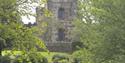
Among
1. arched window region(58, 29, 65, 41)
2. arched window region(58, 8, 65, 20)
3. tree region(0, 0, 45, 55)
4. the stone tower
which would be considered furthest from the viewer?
arched window region(58, 8, 65, 20)

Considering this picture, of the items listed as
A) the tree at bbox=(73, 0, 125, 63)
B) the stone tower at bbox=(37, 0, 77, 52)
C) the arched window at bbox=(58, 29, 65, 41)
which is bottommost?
the arched window at bbox=(58, 29, 65, 41)

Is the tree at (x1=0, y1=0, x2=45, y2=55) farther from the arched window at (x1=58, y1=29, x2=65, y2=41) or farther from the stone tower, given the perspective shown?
the arched window at (x1=58, y1=29, x2=65, y2=41)

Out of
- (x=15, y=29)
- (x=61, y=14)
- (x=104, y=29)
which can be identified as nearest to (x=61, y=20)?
(x=61, y=14)

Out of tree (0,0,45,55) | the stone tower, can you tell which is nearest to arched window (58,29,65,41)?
the stone tower

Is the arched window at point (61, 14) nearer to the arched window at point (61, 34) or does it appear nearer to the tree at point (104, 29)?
the arched window at point (61, 34)

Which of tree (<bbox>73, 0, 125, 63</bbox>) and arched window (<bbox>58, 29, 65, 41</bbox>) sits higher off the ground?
tree (<bbox>73, 0, 125, 63</bbox>)

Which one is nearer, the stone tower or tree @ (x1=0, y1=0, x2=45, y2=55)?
tree @ (x1=0, y1=0, x2=45, y2=55)

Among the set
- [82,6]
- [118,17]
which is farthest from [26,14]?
[82,6]

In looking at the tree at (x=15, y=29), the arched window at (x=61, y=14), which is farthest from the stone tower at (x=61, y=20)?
the tree at (x=15, y=29)

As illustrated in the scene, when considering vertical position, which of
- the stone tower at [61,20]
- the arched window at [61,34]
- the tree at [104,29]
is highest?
the tree at [104,29]

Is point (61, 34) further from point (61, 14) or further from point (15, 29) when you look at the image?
point (15, 29)

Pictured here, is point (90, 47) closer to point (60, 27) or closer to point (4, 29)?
point (4, 29)

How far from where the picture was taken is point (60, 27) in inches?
2312

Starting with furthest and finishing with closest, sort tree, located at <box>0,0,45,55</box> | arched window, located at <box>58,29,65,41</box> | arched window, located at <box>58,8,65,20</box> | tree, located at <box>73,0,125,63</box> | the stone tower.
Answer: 1. arched window, located at <box>58,8,65,20</box>
2. arched window, located at <box>58,29,65,41</box>
3. the stone tower
4. tree, located at <box>73,0,125,63</box>
5. tree, located at <box>0,0,45,55</box>
